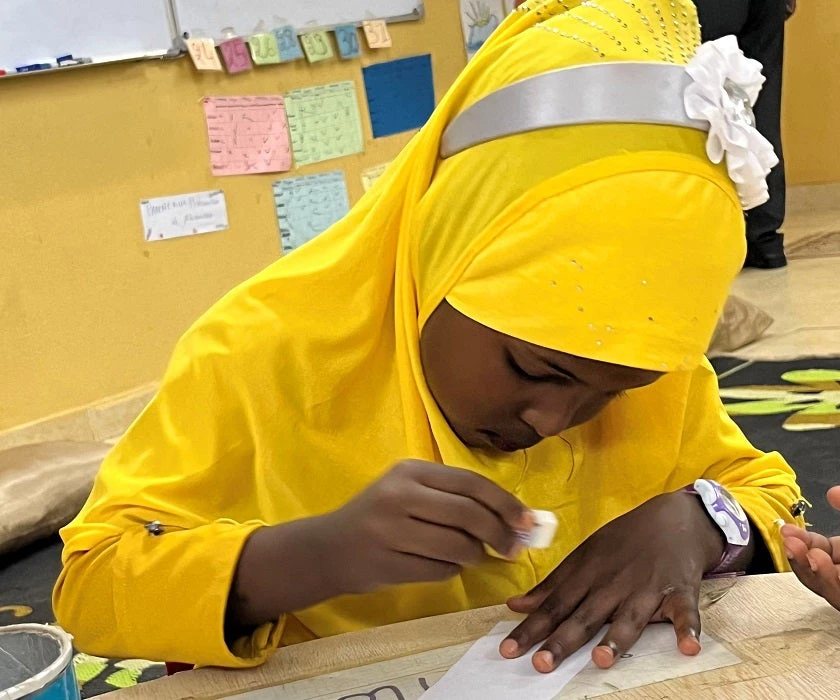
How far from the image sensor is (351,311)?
815 millimetres

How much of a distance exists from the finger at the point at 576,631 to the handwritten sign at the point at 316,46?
7.45 feet

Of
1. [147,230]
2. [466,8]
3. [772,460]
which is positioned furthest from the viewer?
[466,8]

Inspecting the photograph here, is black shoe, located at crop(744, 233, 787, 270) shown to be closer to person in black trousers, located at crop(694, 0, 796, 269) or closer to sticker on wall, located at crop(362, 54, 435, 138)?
person in black trousers, located at crop(694, 0, 796, 269)

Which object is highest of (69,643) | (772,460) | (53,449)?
(69,643)

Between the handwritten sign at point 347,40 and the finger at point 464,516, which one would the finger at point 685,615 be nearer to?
the finger at point 464,516

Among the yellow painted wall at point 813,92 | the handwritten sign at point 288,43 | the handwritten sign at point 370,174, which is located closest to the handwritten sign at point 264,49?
the handwritten sign at point 288,43

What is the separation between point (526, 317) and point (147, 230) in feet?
6.23

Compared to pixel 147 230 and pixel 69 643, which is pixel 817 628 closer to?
pixel 69 643

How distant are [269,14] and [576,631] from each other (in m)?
2.27

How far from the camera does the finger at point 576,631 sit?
65 cm

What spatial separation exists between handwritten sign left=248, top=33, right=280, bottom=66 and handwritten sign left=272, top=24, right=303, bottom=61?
14 millimetres

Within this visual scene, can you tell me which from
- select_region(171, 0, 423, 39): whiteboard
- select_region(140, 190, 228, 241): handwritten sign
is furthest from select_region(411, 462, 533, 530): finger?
select_region(171, 0, 423, 39): whiteboard

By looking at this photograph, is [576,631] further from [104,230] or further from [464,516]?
[104,230]

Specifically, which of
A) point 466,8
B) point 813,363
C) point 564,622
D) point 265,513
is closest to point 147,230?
point 466,8
